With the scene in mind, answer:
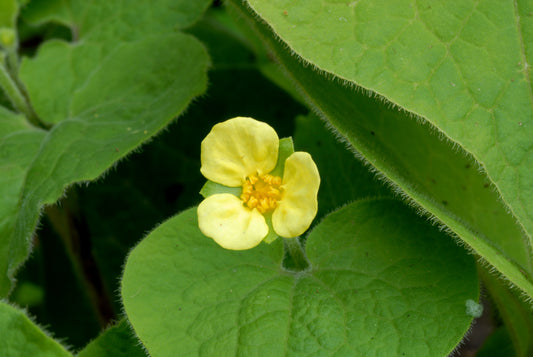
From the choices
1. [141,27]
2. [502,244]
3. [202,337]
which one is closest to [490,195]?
[502,244]

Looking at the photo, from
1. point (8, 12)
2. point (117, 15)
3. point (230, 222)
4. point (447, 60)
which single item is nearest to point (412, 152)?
point (447, 60)

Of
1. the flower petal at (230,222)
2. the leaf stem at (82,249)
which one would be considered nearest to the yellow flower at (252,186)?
the flower petal at (230,222)

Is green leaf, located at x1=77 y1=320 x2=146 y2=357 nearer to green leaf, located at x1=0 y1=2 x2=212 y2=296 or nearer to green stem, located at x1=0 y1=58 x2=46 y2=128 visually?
green leaf, located at x1=0 y1=2 x2=212 y2=296

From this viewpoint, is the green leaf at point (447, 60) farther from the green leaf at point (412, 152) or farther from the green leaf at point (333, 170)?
the green leaf at point (333, 170)

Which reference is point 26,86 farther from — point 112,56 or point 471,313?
point 471,313

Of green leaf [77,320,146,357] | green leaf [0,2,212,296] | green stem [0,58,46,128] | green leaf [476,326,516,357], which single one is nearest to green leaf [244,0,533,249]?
green leaf [0,2,212,296]

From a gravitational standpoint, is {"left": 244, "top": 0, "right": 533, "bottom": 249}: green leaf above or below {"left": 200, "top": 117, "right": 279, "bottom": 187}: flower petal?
above
